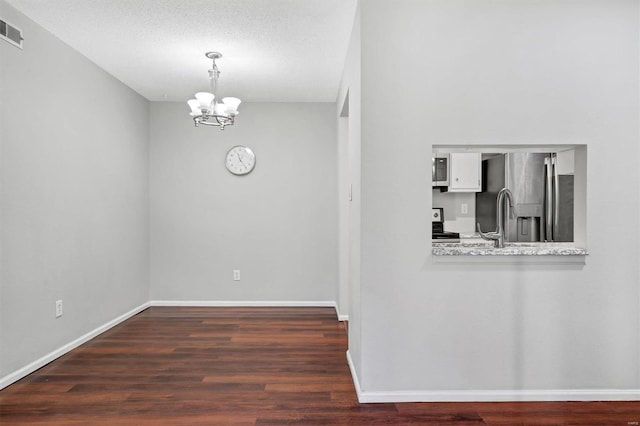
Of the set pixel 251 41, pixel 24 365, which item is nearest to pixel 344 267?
pixel 251 41

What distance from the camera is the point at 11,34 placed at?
308 cm

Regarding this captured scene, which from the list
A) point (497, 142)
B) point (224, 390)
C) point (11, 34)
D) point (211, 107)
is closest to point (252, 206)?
point (211, 107)

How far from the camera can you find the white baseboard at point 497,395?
9.02ft

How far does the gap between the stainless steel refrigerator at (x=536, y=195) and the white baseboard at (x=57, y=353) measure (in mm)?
3981

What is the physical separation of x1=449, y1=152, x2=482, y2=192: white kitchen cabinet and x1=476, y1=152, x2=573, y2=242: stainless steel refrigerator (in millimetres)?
177

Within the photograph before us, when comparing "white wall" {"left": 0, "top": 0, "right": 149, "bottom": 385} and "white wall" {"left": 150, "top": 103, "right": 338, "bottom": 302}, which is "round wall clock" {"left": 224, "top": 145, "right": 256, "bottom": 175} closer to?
"white wall" {"left": 150, "top": 103, "right": 338, "bottom": 302}

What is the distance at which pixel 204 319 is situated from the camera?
16.2 ft

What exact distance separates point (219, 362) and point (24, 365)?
138cm

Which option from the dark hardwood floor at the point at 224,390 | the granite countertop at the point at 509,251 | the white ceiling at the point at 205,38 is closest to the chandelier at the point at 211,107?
the white ceiling at the point at 205,38

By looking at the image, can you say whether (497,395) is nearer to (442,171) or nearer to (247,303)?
(442,171)

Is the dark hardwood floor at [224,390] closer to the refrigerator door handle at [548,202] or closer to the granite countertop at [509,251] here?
the granite countertop at [509,251]

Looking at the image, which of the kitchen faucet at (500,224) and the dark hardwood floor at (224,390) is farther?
the kitchen faucet at (500,224)

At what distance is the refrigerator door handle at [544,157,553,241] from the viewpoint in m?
4.25

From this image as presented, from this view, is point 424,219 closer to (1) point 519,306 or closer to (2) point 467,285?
(2) point 467,285
